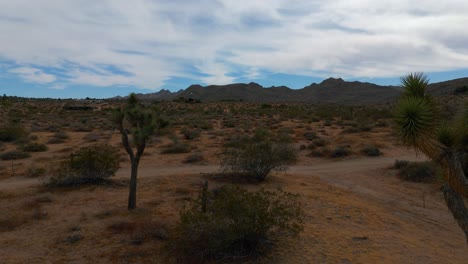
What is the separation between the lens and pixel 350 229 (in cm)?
986

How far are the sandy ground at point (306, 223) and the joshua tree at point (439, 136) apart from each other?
67.1 inches

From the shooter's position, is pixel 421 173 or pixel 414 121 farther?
pixel 421 173

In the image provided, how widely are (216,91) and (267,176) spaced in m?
142

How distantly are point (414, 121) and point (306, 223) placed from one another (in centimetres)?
410

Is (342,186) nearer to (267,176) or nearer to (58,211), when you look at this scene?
(267,176)

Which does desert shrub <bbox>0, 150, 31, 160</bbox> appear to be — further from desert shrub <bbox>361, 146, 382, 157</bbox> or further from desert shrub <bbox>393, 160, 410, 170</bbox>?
desert shrub <bbox>393, 160, 410, 170</bbox>

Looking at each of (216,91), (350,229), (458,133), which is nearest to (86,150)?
(350,229)

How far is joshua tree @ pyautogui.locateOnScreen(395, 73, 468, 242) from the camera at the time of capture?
7012 mm

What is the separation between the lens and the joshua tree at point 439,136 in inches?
276

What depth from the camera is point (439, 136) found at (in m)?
7.72

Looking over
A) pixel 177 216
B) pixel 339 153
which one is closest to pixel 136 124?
pixel 177 216

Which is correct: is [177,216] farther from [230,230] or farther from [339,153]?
[339,153]

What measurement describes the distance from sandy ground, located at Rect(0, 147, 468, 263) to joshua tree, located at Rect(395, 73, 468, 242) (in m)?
1.71

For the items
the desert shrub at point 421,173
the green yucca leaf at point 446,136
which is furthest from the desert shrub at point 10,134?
the green yucca leaf at point 446,136
